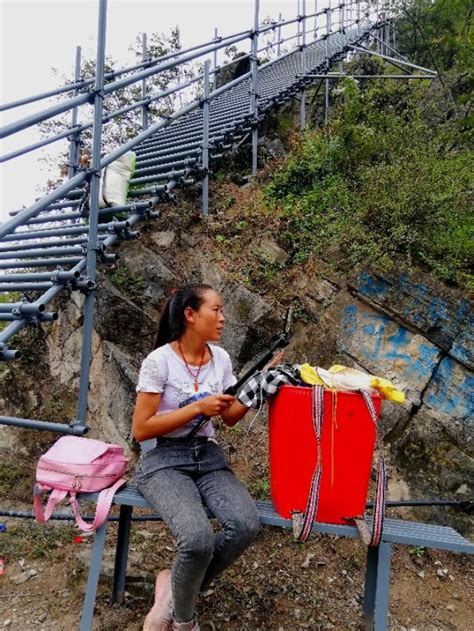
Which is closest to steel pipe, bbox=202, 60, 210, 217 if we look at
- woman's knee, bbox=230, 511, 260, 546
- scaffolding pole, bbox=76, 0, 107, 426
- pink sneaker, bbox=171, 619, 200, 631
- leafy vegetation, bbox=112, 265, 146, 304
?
leafy vegetation, bbox=112, 265, 146, 304

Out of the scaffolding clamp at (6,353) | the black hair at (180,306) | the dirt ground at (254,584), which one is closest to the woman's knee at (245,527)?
the dirt ground at (254,584)

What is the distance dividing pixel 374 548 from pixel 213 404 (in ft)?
3.29

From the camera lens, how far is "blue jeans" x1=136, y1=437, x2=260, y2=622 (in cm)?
213

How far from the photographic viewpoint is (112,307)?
4309 millimetres

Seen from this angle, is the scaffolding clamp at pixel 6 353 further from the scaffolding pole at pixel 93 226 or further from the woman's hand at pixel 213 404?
the woman's hand at pixel 213 404

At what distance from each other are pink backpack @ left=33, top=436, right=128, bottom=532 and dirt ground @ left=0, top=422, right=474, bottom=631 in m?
0.57

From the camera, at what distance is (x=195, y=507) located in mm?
2246

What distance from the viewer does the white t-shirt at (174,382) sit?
2.49 meters

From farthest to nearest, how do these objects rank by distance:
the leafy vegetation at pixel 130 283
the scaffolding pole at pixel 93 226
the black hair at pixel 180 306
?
the leafy vegetation at pixel 130 283 < the scaffolding pole at pixel 93 226 < the black hair at pixel 180 306

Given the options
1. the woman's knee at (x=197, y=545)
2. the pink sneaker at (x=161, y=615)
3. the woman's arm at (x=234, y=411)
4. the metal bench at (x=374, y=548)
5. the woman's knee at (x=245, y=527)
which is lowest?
the pink sneaker at (x=161, y=615)

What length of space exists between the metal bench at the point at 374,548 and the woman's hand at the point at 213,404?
474mm

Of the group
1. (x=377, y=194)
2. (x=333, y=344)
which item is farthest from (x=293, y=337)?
(x=377, y=194)

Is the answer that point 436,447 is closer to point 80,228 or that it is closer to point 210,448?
point 210,448

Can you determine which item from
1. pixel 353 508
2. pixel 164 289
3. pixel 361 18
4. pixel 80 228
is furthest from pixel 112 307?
pixel 361 18
